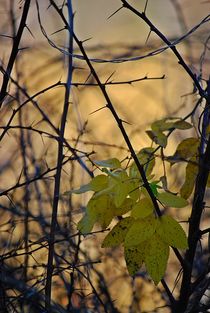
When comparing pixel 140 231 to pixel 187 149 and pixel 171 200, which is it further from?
pixel 187 149

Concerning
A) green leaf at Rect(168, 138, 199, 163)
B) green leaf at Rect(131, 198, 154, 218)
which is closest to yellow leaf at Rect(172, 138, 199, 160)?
green leaf at Rect(168, 138, 199, 163)

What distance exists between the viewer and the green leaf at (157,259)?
→ 1.16 meters

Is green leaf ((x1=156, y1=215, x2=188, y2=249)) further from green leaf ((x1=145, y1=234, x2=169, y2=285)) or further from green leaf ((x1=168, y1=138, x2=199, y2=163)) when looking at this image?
green leaf ((x1=168, y1=138, x2=199, y2=163))

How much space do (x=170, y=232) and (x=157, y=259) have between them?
0.05 metres

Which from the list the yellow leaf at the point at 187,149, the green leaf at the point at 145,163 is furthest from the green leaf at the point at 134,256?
the yellow leaf at the point at 187,149

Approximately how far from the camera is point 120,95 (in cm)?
486

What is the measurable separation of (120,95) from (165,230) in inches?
147

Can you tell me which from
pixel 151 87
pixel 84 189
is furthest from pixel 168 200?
pixel 151 87

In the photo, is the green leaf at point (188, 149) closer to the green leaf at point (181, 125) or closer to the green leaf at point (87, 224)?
the green leaf at point (181, 125)

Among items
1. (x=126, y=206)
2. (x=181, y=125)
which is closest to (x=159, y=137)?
(x=181, y=125)

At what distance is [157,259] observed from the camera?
3.81 ft

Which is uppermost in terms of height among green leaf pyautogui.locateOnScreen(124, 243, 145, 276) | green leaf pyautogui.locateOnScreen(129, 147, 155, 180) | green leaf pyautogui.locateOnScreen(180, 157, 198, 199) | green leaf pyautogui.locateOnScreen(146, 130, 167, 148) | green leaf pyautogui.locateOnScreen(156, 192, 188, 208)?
green leaf pyautogui.locateOnScreen(146, 130, 167, 148)

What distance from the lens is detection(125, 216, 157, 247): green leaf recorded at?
115cm

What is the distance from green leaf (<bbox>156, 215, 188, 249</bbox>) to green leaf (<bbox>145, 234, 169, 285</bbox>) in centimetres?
1
